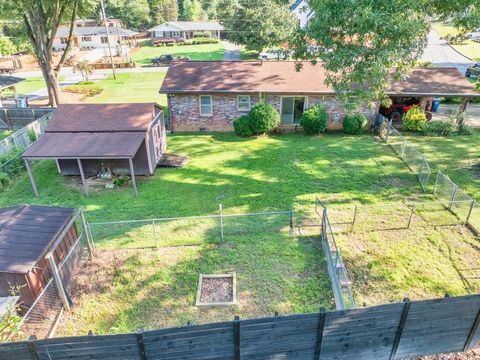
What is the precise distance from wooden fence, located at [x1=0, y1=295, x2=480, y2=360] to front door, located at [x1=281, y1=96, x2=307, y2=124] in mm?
15577

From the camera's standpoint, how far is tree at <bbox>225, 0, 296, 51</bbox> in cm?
4294

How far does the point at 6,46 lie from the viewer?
159ft

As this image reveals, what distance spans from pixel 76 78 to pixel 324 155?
32.6 meters

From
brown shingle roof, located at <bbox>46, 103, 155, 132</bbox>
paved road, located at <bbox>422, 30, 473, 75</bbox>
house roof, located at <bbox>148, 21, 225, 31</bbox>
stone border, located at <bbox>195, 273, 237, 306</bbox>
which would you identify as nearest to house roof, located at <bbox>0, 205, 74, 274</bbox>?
stone border, located at <bbox>195, 273, 237, 306</bbox>

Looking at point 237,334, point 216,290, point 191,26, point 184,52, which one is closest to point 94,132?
point 216,290

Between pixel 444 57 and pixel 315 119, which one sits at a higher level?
pixel 315 119

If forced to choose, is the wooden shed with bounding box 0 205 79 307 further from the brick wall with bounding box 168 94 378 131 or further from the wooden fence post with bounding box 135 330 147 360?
the brick wall with bounding box 168 94 378 131

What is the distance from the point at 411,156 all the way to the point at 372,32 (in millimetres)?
6741

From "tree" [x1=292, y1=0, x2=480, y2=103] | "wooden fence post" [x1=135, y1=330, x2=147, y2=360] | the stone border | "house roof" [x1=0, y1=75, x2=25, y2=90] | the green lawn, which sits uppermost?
"tree" [x1=292, y1=0, x2=480, y2=103]

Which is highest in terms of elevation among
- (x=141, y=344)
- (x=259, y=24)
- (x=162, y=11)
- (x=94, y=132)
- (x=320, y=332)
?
(x=162, y=11)

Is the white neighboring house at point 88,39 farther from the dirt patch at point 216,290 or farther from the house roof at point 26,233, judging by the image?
the dirt patch at point 216,290

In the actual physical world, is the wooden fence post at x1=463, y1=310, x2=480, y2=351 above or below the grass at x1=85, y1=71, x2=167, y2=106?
above

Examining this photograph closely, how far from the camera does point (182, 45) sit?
211ft

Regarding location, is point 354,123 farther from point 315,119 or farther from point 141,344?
point 141,344
